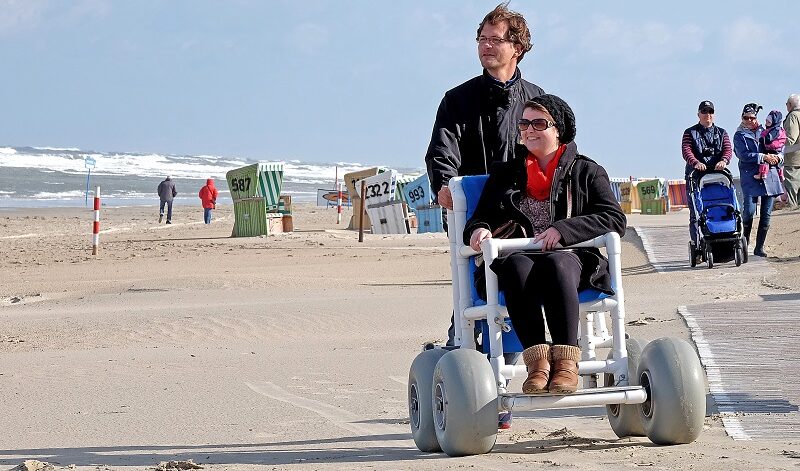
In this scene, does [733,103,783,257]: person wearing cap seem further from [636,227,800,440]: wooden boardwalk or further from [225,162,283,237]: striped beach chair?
[225,162,283,237]: striped beach chair

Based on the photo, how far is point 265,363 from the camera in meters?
8.08

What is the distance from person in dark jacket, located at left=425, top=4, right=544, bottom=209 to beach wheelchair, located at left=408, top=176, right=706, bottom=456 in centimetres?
37

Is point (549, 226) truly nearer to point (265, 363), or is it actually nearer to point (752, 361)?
point (752, 361)

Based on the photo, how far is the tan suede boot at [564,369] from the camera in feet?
15.2

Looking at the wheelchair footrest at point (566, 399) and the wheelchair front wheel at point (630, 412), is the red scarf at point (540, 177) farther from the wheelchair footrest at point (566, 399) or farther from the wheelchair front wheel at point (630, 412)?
the wheelchair footrest at point (566, 399)

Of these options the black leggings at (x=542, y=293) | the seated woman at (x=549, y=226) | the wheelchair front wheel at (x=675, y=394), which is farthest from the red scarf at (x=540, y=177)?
the wheelchair front wheel at (x=675, y=394)

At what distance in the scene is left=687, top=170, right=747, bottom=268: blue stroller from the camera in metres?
13.5

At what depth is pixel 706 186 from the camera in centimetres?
1361

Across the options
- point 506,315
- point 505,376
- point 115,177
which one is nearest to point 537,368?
point 505,376

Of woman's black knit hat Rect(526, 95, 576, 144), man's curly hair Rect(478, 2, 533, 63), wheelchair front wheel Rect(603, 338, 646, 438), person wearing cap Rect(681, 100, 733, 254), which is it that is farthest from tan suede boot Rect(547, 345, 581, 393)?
person wearing cap Rect(681, 100, 733, 254)

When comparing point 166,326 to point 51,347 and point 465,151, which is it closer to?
point 51,347

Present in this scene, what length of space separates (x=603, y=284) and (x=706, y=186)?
A: 9.05 metres

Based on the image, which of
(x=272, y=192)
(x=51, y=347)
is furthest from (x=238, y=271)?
(x=272, y=192)

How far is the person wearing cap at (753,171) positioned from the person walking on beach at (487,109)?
9029mm
